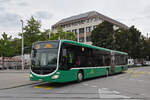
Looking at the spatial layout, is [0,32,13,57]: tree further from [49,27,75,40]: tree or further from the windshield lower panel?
the windshield lower panel

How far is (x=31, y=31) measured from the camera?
109ft

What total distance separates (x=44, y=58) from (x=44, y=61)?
0.20 m

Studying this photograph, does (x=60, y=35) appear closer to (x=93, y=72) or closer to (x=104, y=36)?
(x=104, y=36)

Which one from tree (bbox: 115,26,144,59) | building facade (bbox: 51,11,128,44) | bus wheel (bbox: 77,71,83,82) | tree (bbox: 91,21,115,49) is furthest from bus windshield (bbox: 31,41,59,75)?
building facade (bbox: 51,11,128,44)

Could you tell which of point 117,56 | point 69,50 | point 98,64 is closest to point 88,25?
point 117,56

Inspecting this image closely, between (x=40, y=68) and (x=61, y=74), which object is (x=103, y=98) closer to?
(x=61, y=74)

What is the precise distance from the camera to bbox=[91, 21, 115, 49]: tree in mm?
43438

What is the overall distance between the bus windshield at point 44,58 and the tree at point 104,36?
34.1m

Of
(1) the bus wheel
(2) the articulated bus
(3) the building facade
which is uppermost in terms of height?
(3) the building facade

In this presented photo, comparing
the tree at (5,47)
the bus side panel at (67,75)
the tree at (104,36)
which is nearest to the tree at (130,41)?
the tree at (104,36)

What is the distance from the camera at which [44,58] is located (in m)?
10.6

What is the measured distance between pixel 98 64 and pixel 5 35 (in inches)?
1326

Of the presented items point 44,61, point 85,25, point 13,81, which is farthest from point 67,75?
point 85,25

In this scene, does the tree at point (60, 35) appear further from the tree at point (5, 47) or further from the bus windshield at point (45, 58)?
the bus windshield at point (45, 58)
